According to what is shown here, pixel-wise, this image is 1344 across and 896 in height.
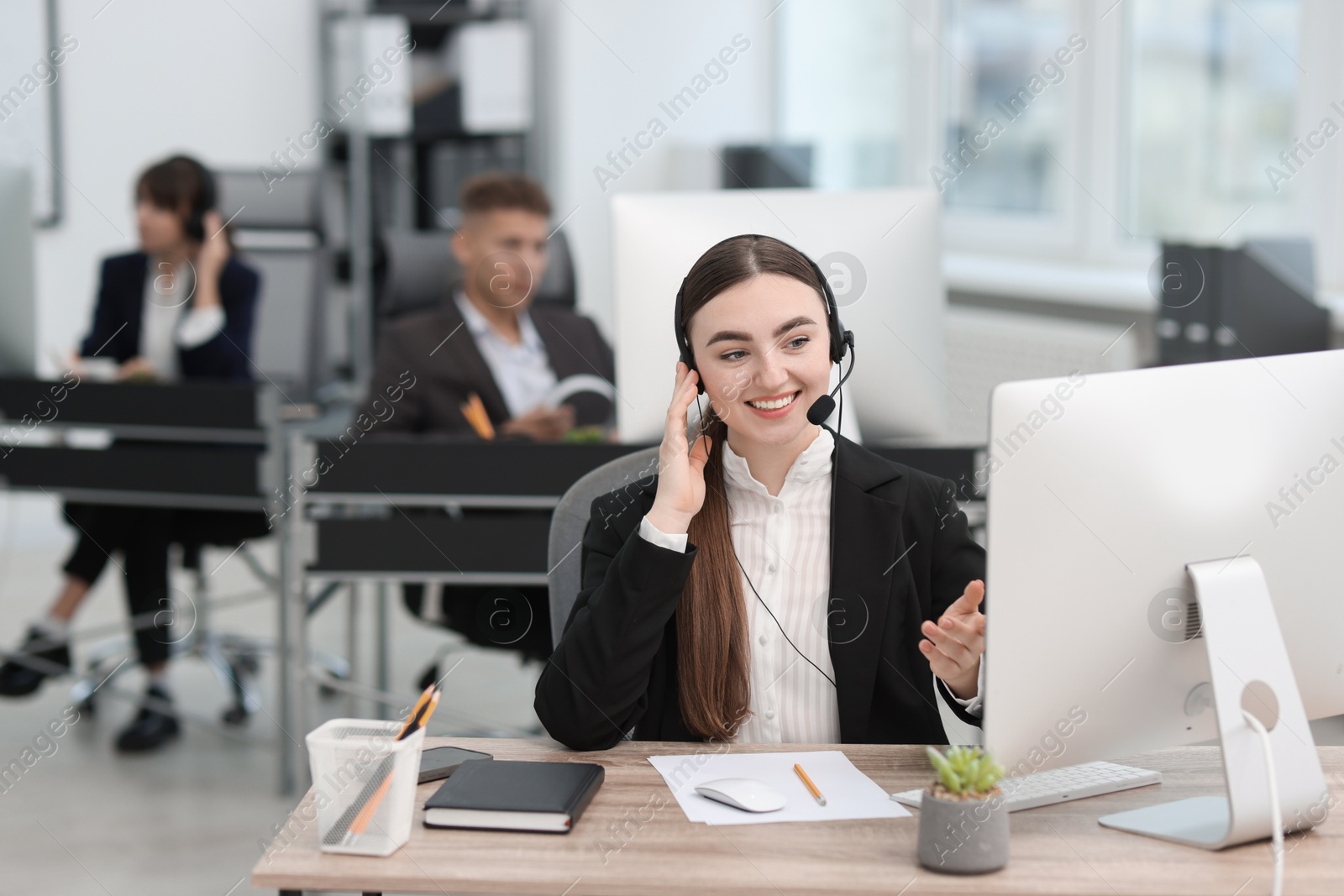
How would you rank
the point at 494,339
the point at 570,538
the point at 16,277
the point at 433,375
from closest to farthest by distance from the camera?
1. the point at 570,538
2. the point at 16,277
3. the point at 433,375
4. the point at 494,339

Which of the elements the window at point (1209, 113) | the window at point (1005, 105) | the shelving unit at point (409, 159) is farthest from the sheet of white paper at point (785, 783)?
the shelving unit at point (409, 159)

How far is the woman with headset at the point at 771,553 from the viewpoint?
1.40 m

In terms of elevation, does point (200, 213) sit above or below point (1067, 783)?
above

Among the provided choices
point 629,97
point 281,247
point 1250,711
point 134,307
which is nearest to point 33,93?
point 281,247

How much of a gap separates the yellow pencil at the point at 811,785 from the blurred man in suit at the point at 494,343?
1.46 m

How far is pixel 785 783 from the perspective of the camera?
1.24 m

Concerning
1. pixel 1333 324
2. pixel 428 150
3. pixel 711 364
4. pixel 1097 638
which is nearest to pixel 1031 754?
pixel 1097 638

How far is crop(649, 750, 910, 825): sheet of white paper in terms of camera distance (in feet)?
3.84

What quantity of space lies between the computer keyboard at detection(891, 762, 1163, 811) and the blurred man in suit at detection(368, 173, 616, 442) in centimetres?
156

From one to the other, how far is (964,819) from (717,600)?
17.6 inches

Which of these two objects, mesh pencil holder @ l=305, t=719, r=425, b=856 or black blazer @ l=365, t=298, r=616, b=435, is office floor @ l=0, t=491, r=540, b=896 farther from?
mesh pencil holder @ l=305, t=719, r=425, b=856

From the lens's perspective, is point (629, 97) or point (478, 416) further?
point (629, 97)

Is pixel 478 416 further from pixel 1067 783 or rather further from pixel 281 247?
pixel 1067 783

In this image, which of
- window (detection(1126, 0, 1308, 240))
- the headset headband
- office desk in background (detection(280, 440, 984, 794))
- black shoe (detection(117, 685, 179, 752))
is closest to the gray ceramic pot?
the headset headband
